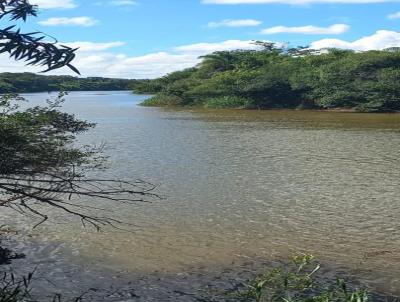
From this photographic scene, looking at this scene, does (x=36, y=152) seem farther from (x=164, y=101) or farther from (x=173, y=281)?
(x=164, y=101)

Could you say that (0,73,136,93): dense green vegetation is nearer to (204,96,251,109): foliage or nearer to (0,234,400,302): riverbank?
(0,234,400,302): riverbank

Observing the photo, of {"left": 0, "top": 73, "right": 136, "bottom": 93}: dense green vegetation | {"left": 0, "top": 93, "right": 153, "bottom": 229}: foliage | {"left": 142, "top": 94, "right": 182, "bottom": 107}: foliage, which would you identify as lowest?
{"left": 142, "top": 94, "right": 182, "bottom": 107}: foliage

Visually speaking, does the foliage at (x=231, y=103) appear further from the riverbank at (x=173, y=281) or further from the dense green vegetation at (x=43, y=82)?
the dense green vegetation at (x=43, y=82)

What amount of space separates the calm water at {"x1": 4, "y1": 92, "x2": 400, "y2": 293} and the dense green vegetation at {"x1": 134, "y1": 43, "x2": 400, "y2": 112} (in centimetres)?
2154

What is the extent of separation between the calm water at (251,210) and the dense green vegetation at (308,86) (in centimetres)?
2154

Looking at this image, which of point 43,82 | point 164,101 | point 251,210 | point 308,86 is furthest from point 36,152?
point 164,101

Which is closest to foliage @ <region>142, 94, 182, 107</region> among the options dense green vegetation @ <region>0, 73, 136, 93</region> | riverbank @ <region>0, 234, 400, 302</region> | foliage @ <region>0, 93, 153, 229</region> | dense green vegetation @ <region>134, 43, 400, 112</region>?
dense green vegetation @ <region>134, 43, 400, 112</region>

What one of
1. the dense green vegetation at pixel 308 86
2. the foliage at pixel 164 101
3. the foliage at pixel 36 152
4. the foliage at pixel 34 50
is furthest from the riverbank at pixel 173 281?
the foliage at pixel 164 101

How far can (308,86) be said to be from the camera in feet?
145

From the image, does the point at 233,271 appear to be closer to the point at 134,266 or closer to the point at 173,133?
the point at 134,266

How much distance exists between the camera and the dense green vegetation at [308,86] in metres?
40.4

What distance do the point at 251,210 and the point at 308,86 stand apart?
117 ft

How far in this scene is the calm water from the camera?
732cm

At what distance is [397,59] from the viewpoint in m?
43.8
